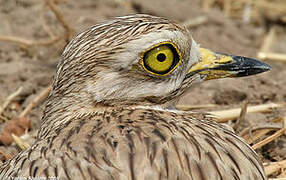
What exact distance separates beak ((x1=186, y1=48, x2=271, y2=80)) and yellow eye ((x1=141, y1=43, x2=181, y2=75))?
21 cm

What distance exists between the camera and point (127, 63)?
8.49 ft

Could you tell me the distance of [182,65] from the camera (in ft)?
8.93

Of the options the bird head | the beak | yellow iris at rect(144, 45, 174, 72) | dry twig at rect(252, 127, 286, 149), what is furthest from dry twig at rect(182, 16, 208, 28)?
yellow iris at rect(144, 45, 174, 72)

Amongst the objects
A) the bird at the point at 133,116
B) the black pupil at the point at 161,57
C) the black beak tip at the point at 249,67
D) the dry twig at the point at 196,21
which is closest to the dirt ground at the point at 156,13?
the dry twig at the point at 196,21

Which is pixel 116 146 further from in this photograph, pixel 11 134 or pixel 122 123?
pixel 11 134

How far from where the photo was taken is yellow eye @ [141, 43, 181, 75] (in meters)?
2.59

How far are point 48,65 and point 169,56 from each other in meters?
2.26

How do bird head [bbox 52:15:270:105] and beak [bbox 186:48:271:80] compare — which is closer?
bird head [bbox 52:15:270:105]

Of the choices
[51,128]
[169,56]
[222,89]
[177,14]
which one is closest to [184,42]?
[169,56]

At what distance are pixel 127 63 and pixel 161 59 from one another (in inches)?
7.0

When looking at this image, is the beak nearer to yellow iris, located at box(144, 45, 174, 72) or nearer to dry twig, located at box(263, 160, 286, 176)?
yellow iris, located at box(144, 45, 174, 72)

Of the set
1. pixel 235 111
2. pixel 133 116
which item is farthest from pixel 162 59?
pixel 235 111

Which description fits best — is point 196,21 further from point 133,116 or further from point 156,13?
point 133,116

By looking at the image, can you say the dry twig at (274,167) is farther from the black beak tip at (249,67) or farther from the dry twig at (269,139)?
the black beak tip at (249,67)
